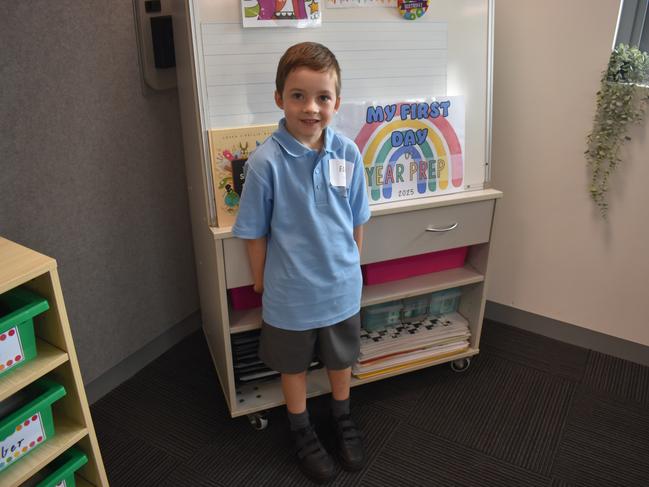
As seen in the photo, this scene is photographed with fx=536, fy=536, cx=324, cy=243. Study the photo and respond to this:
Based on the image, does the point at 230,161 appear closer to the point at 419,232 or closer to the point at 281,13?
the point at 281,13

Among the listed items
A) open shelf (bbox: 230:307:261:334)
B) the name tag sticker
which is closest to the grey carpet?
open shelf (bbox: 230:307:261:334)

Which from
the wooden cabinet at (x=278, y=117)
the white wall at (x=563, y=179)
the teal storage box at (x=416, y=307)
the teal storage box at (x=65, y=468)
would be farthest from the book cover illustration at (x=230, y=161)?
the white wall at (x=563, y=179)

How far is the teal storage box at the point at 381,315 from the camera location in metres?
1.99

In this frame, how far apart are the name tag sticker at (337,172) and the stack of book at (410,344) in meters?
0.71

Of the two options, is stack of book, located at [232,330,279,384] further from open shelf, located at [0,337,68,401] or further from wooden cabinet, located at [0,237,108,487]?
open shelf, located at [0,337,68,401]

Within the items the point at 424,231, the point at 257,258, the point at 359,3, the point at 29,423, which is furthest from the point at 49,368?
the point at 359,3

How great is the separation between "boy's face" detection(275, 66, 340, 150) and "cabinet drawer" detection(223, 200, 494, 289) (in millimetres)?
411

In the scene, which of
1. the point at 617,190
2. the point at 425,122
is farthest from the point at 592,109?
the point at 425,122

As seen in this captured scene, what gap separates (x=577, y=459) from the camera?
169 cm

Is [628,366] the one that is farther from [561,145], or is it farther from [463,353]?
[561,145]

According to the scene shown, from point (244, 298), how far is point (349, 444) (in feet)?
1.87

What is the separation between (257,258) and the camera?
4.99ft

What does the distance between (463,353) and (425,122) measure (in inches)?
34.9

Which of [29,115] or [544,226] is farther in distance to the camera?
[544,226]
